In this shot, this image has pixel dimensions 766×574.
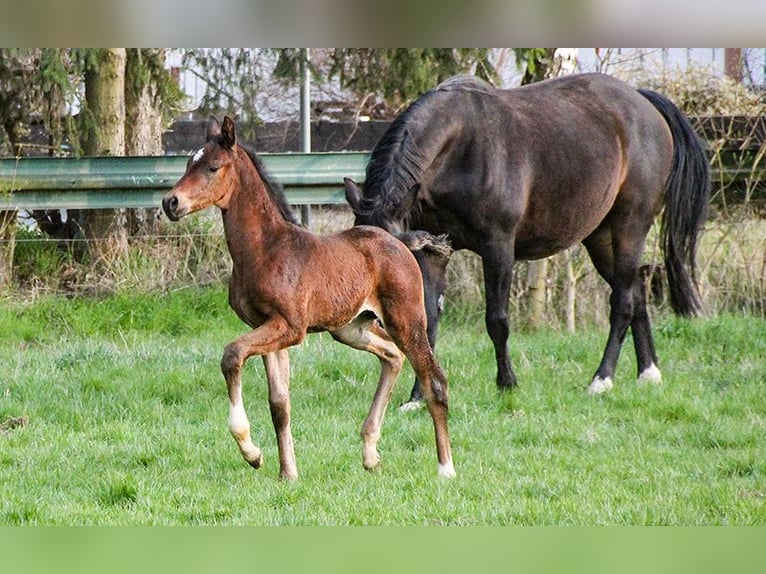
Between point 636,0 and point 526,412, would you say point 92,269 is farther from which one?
point 636,0

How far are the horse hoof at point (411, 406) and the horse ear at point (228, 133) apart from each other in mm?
2771

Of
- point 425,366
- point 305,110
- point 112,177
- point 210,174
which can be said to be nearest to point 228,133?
point 210,174

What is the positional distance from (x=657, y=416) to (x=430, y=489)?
100 inches

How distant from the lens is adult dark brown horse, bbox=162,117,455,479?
5.42 metres

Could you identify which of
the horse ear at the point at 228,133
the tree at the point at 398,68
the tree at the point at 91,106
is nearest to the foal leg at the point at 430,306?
the horse ear at the point at 228,133

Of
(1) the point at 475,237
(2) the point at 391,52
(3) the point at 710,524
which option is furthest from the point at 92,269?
(3) the point at 710,524

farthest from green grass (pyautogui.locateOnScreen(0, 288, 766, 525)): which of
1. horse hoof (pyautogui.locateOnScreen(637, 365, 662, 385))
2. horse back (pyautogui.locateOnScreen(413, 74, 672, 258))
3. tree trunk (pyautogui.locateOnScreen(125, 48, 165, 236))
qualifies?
tree trunk (pyautogui.locateOnScreen(125, 48, 165, 236))

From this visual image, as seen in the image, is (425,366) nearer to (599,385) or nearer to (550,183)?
(599,385)

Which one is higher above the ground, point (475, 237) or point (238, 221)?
point (238, 221)

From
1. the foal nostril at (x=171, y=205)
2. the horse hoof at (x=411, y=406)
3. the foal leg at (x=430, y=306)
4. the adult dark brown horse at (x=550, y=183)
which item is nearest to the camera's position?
the foal nostril at (x=171, y=205)

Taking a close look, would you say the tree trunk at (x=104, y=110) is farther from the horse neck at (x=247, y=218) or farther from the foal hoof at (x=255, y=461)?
the foal hoof at (x=255, y=461)

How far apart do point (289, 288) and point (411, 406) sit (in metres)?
2.42

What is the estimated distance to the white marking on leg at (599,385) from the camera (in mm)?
8133

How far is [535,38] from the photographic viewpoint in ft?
7.27
